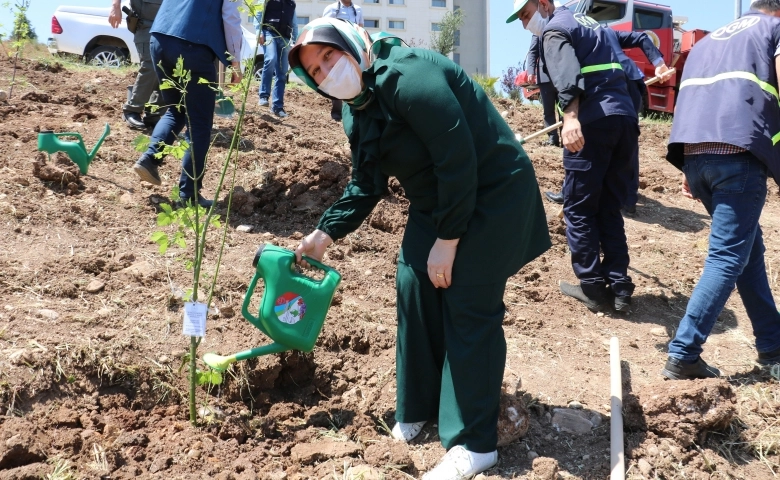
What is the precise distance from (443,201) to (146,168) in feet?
8.02

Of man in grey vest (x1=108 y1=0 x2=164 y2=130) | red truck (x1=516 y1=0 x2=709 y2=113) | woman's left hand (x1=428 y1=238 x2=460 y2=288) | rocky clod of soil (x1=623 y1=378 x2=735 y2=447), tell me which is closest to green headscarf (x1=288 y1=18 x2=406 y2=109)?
woman's left hand (x1=428 y1=238 x2=460 y2=288)

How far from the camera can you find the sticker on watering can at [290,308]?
2.40 m

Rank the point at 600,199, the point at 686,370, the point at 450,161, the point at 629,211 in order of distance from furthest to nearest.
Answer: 1. the point at 629,211
2. the point at 600,199
3. the point at 686,370
4. the point at 450,161

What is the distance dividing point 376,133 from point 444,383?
88 cm

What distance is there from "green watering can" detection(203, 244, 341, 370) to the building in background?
38542 mm

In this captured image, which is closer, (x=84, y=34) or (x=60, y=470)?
(x=60, y=470)

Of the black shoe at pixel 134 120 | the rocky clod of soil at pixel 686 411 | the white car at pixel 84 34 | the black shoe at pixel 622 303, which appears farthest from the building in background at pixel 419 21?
the rocky clod of soil at pixel 686 411

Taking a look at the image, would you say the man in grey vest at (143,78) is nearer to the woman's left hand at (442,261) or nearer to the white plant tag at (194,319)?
the white plant tag at (194,319)

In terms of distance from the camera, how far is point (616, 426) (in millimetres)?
2516

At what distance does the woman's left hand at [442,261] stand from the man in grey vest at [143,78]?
131 inches

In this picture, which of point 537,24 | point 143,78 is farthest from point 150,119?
point 537,24

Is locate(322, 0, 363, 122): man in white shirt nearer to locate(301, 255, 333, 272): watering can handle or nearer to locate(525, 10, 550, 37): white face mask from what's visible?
locate(525, 10, 550, 37): white face mask

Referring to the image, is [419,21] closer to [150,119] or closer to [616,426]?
[150,119]

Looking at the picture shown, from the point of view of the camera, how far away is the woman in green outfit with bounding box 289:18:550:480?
2.05 meters
